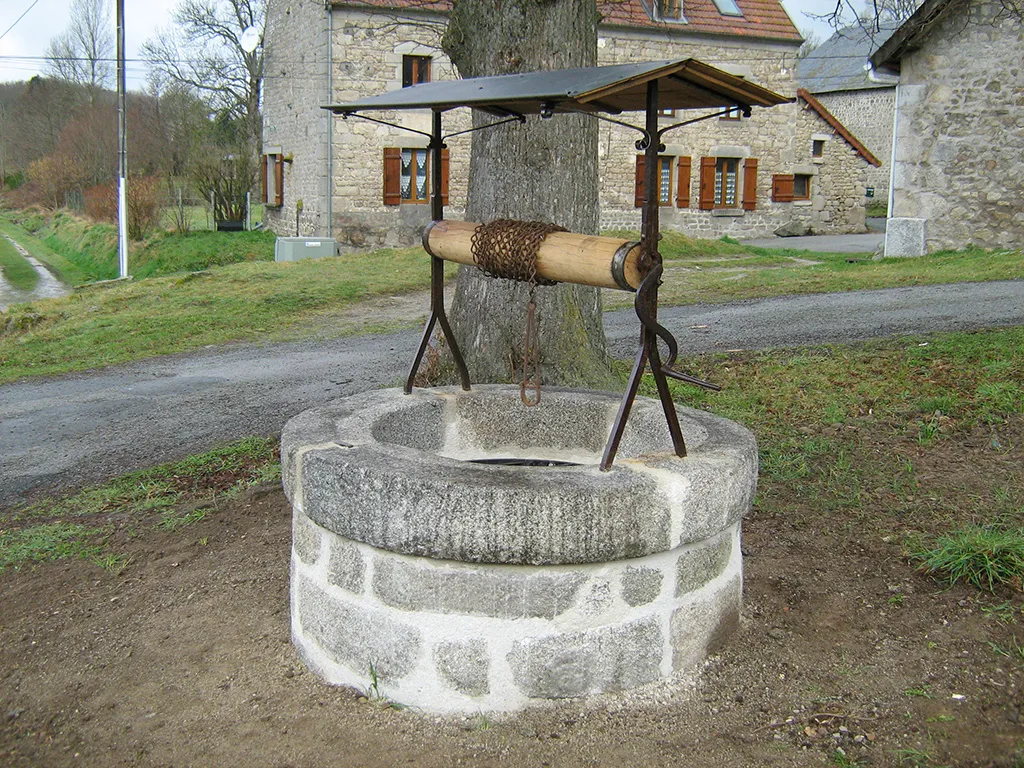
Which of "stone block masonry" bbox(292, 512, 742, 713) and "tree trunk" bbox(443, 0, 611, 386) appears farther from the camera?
"tree trunk" bbox(443, 0, 611, 386)

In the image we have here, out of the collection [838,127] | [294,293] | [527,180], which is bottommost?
[294,293]

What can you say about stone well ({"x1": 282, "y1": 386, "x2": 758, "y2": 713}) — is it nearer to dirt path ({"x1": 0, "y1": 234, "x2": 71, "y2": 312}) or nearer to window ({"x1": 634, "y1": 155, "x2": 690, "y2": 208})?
dirt path ({"x1": 0, "y1": 234, "x2": 71, "y2": 312})

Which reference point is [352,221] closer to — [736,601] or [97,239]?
[97,239]

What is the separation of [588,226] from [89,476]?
10.2ft

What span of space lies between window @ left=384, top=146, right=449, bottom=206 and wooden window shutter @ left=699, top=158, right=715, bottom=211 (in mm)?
5951

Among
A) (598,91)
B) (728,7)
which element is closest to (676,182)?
(728,7)

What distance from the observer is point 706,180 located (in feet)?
74.7

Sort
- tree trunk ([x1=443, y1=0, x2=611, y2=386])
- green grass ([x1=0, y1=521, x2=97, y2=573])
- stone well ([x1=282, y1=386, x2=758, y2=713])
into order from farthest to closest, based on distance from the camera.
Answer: tree trunk ([x1=443, y1=0, x2=611, y2=386]) < green grass ([x1=0, y1=521, x2=97, y2=573]) < stone well ([x1=282, y1=386, x2=758, y2=713])

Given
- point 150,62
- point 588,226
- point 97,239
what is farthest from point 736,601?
point 150,62

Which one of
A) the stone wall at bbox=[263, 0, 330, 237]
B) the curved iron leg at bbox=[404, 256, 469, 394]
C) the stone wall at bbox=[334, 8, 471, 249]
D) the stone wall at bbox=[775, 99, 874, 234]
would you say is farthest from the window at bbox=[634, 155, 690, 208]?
the curved iron leg at bbox=[404, 256, 469, 394]

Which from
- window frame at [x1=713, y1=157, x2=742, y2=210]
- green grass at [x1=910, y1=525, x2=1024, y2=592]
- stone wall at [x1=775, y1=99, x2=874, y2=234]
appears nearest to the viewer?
green grass at [x1=910, y1=525, x2=1024, y2=592]

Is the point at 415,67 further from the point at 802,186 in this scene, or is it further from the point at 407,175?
the point at 802,186

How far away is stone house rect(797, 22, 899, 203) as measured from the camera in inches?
1246

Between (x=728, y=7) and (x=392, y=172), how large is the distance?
871 centimetres
